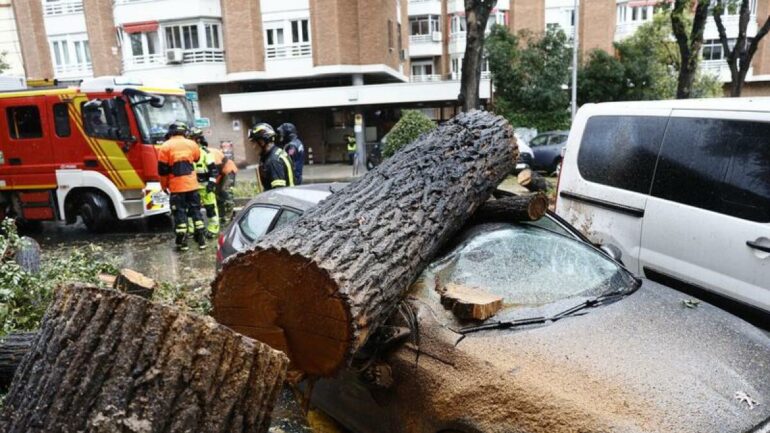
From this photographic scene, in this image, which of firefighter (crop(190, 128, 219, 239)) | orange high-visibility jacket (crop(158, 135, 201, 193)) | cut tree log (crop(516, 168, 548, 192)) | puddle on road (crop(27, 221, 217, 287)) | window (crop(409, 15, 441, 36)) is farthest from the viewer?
window (crop(409, 15, 441, 36))

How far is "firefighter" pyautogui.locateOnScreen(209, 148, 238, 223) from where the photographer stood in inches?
404

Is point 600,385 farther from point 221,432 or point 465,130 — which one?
point 465,130

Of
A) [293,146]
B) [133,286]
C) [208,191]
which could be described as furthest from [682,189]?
[208,191]

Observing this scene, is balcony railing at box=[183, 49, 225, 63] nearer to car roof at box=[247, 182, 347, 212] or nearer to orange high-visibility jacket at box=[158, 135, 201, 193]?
orange high-visibility jacket at box=[158, 135, 201, 193]

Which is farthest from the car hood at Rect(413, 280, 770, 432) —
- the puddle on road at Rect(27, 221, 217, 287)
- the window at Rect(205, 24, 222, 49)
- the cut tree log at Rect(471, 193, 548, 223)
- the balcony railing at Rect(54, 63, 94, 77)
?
the balcony railing at Rect(54, 63, 94, 77)

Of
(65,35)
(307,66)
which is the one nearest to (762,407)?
(307,66)

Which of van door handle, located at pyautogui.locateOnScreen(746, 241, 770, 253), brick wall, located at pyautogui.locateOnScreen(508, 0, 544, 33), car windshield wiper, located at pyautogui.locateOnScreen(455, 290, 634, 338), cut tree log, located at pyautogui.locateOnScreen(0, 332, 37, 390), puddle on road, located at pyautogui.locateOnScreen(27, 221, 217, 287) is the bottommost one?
puddle on road, located at pyautogui.locateOnScreen(27, 221, 217, 287)

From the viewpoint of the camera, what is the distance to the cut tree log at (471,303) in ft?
8.37

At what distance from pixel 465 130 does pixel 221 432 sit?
284 centimetres

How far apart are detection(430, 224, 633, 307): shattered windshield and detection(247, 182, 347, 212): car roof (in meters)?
1.42

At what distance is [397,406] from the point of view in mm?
2613

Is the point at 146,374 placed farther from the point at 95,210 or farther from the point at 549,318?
the point at 95,210

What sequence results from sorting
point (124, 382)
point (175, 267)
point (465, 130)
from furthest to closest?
point (175, 267)
point (465, 130)
point (124, 382)

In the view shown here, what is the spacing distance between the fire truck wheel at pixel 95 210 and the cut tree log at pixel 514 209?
8.01 metres
